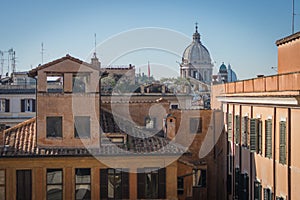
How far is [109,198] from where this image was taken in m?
19.5

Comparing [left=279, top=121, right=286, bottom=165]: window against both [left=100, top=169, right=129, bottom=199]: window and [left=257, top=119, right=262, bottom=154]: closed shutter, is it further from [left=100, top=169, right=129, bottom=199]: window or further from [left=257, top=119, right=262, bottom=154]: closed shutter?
[left=100, top=169, right=129, bottom=199]: window

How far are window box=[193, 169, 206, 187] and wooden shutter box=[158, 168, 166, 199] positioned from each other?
8.00 meters

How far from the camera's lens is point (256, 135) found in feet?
62.2

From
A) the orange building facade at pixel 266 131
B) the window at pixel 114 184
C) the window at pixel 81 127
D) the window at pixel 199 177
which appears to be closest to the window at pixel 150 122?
the window at pixel 199 177

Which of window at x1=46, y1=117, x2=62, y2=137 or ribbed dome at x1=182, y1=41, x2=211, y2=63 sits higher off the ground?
ribbed dome at x1=182, y1=41, x2=211, y2=63

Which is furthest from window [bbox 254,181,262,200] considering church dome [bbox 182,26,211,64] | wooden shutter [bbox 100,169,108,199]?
church dome [bbox 182,26,211,64]

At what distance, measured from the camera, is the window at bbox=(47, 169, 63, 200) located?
19297 mm

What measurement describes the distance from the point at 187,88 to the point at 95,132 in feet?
80.0

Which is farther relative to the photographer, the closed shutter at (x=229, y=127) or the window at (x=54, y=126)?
the closed shutter at (x=229, y=127)

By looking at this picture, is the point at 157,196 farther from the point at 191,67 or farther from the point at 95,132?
the point at 191,67

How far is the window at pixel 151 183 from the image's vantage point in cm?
1961

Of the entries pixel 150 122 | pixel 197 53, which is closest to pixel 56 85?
pixel 150 122

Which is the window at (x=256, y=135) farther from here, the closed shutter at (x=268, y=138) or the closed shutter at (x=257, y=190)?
the closed shutter at (x=257, y=190)

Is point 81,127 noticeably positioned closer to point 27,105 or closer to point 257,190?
point 257,190
